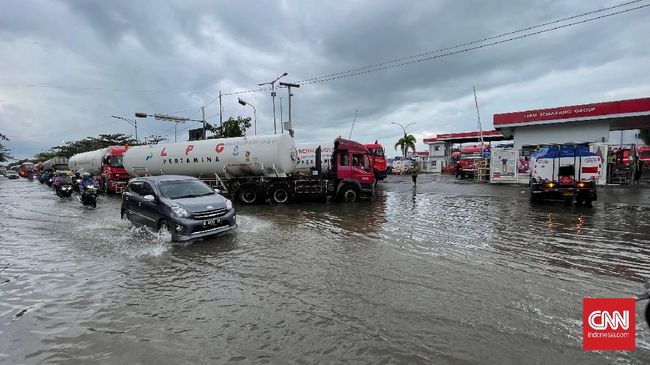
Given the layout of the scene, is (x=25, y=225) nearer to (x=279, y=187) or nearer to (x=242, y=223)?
(x=242, y=223)

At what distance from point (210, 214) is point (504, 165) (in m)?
25.8

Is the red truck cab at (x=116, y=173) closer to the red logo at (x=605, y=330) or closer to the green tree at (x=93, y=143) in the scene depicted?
the red logo at (x=605, y=330)

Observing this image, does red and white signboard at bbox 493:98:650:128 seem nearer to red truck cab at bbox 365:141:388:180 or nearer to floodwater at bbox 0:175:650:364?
red truck cab at bbox 365:141:388:180

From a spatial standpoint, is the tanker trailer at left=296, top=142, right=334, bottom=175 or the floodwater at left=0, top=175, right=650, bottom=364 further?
the tanker trailer at left=296, top=142, right=334, bottom=175

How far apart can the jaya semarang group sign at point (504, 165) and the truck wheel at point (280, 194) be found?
18.8 metres

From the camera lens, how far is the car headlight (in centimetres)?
847

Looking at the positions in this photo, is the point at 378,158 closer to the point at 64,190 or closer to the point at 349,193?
the point at 349,193

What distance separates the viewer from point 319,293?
205 inches

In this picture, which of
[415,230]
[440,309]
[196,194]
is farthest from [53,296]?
[415,230]

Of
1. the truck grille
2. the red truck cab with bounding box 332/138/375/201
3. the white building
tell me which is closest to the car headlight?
the truck grille

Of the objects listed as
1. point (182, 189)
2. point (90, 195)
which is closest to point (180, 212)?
point (182, 189)

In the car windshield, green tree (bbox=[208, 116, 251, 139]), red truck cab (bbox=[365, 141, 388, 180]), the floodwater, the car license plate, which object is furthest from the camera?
green tree (bbox=[208, 116, 251, 139])

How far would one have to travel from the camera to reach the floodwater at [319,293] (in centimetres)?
365

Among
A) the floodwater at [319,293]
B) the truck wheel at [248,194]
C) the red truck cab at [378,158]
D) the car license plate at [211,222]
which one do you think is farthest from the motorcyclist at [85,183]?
the red truck cab at [378,158]
